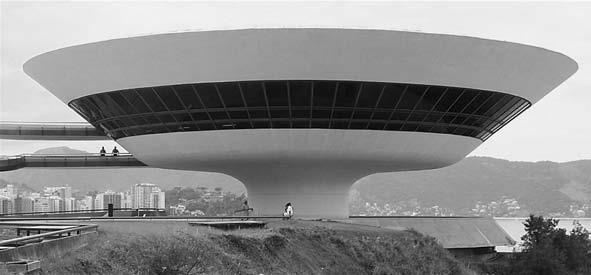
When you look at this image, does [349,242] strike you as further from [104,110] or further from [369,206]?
[369,206]

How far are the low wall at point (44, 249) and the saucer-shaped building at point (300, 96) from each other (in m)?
15.7

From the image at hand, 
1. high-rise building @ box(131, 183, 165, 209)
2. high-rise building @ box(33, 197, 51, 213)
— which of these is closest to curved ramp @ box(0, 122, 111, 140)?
high-rise building @ box(33, 197, 51, 213)

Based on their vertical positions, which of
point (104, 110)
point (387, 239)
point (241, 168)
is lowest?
point (387, 239)

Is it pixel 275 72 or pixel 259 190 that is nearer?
pixel 275 72

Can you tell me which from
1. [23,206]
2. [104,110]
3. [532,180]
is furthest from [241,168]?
[532,180]

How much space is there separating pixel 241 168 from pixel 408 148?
832 centimetres

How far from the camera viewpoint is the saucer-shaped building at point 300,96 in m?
32.4

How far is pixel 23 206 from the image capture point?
3863 inches

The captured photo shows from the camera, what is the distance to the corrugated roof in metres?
39.2

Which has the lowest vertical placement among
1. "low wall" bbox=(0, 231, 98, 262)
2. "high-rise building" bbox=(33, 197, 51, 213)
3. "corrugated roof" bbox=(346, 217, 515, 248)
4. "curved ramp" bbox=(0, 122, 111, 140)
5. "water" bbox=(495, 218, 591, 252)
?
"water" bbox=(495, 218, 591, 252)

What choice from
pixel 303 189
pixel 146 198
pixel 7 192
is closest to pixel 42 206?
pixel 146 198

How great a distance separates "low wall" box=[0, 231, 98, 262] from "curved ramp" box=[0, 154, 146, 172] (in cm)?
3673

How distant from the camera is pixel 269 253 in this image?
22828 millimetres

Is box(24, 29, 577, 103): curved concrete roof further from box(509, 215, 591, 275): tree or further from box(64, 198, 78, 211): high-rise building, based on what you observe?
box(64, 198, 78, 211): high-rise building
